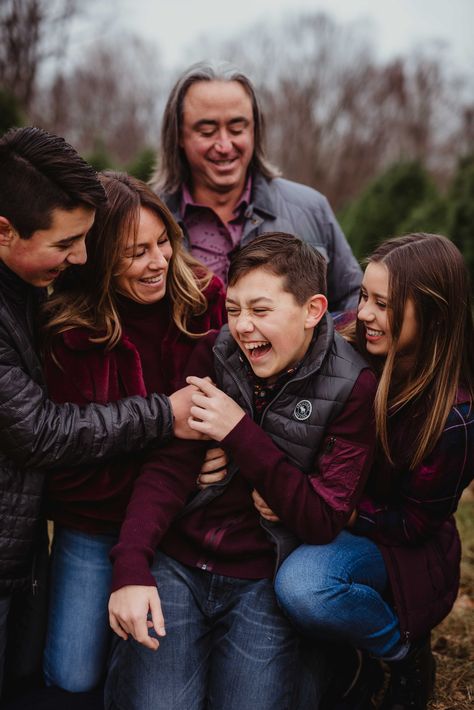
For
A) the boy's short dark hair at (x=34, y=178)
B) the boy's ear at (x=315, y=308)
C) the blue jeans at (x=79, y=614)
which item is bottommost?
the blue jeans at (x=79, y=614)

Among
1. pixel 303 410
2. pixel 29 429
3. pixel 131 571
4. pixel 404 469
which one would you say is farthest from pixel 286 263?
pixel 131 571

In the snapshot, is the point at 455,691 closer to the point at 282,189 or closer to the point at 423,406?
the point at 423,406

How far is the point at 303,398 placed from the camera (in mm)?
2518

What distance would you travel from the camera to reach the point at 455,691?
10.0 ft

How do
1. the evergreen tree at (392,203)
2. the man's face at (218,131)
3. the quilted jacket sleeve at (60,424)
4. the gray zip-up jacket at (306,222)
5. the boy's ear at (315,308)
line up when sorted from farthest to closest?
the evergreen tree at (392,203), the gray zip-up jacket at (306,222), the man's face at (218,131), the boy's ear at (315,308), the quilted jacket sleeve at (60,424)

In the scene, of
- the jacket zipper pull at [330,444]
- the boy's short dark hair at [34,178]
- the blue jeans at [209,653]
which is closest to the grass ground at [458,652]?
the blue jeans at [209,653]

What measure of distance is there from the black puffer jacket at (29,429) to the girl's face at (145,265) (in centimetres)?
36

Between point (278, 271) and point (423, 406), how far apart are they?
0.72 m

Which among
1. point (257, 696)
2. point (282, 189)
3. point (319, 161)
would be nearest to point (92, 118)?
point (319, 161)

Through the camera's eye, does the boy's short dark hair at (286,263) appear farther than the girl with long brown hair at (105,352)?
No

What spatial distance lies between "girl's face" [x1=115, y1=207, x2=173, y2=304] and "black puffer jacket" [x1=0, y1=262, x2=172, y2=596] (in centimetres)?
36

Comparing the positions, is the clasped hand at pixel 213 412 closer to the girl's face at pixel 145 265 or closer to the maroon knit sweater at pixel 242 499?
the maroon knit sweater at pixel 242 499

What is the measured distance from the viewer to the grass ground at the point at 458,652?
2997 mm

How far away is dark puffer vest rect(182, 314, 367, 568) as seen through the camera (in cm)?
250
